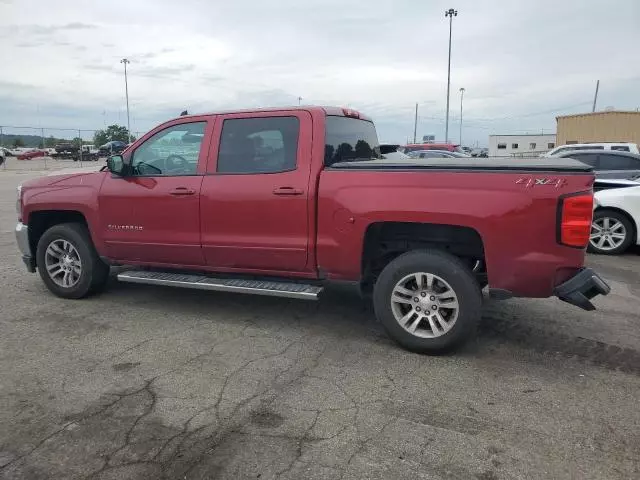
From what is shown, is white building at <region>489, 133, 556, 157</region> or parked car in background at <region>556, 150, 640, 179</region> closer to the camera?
parked car in background at <region>556, 150, 640, 179</region>

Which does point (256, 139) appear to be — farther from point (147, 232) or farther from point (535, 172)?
point (535, 172)

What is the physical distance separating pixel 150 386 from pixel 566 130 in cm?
3967

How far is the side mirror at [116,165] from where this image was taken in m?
5.23

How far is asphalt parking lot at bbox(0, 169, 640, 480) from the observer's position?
2855mm

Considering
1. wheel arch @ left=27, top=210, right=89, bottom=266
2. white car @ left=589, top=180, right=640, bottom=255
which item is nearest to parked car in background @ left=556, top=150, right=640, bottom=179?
white car @ left=589, top=180, right=640, bottom=255

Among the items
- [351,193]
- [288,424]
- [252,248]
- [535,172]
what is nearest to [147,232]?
[252,248]

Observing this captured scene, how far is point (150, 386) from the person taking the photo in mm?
3734

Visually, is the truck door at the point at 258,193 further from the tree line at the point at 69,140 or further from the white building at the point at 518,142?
the white building at the point at 518,142

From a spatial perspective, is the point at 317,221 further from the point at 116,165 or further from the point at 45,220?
the point at 45,220

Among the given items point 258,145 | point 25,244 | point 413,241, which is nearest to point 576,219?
point 413,241

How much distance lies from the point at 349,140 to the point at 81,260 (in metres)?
3.05

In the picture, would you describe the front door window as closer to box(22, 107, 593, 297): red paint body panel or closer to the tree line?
box(22, 107, 593, 297): red paint body panel

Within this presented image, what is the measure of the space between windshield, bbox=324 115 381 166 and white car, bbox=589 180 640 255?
4422 mm

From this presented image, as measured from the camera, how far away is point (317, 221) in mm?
4504
